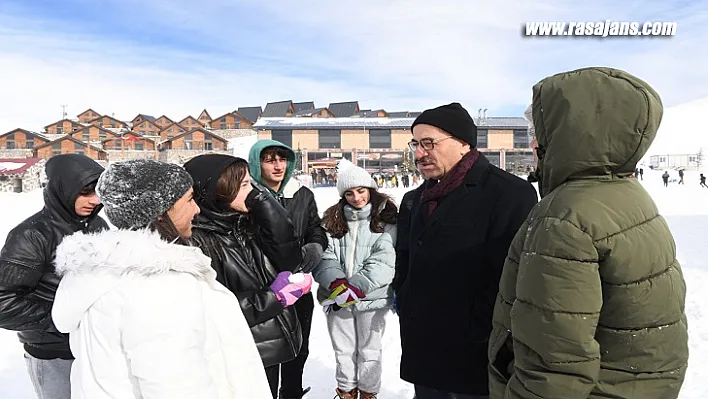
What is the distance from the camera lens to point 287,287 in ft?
7.99

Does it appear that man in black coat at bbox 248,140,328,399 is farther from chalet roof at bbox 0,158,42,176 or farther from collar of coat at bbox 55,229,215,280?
chalet roof at bbox 0,158,42,176

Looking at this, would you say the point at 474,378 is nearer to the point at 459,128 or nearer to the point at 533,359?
the point at 533,359

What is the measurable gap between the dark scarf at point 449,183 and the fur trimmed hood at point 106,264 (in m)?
1.25

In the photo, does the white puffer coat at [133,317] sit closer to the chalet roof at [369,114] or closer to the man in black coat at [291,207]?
the man in black coat at [291,207]

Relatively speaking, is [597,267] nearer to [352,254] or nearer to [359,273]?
[359,273]

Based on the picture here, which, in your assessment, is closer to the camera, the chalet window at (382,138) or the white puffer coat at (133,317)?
the white puffer coat at (133,317)

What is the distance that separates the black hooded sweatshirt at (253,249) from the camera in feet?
7.67

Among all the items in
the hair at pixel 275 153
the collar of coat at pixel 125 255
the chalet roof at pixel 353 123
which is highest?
the chalet roof at pixel 353 123

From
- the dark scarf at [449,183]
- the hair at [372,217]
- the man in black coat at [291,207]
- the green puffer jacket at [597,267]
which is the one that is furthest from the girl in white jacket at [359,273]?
the green puffer jacket at [597,267]

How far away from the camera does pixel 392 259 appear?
3.61m

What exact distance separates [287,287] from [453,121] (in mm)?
1156

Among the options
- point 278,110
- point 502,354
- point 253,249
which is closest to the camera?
point 502,354

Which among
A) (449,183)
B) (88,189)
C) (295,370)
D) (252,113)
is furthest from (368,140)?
(449,183)

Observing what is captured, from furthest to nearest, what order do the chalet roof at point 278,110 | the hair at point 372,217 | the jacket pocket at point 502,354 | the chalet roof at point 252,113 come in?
the chalet roof at point 252,113 < the chalet roof at point 278,110 < the hair at point 372,217 < the jacket pocket at point 502,354
